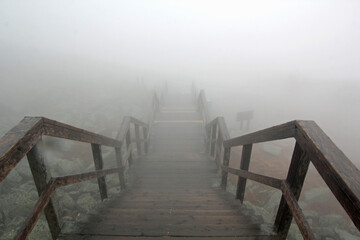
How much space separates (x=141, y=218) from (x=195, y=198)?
1053mm

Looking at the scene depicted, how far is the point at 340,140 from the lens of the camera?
1211 cm

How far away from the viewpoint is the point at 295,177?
4.48 ft

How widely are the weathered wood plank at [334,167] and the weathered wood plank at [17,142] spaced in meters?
1.54

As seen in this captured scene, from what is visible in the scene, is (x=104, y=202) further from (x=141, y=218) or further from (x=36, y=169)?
(x=36, y=169)

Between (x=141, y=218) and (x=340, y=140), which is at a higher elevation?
(x=141, y=218)

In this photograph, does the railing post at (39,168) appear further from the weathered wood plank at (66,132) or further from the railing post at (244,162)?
the railing post at (244,162)

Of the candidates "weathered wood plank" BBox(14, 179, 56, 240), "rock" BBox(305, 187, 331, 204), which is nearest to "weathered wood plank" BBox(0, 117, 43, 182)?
"weathered wood plank" BBox(14, 179, 56, 240)

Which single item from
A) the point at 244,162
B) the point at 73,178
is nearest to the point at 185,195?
the point at 244,162

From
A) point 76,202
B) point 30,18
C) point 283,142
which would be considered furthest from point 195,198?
point 30,18

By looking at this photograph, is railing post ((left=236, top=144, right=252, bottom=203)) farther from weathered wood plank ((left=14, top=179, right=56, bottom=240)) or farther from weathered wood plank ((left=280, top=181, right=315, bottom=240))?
weathered wood plank ((left=14, top=179, right=56, bottom=240))

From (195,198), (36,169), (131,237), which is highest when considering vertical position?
(36,169)

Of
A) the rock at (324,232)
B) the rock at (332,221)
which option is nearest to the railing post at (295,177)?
the rock at (324,232)

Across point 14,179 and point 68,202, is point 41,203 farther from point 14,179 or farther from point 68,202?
point 14,179

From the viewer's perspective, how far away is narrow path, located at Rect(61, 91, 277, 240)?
5.86ft
